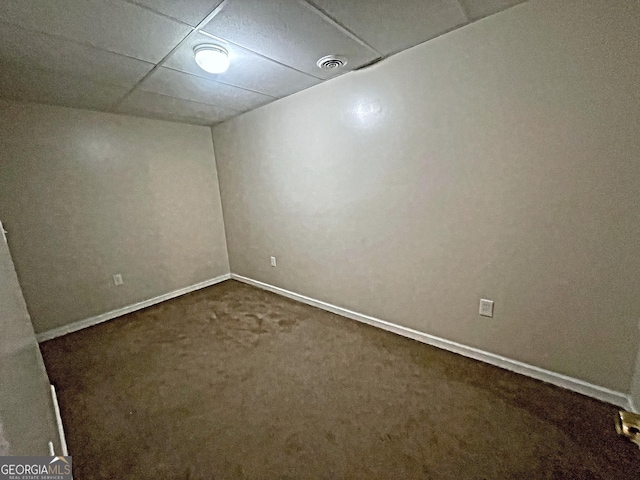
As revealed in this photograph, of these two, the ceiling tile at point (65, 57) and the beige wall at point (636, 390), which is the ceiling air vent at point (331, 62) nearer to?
the ceiling tile at point (65, 57)

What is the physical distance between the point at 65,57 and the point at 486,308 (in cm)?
318

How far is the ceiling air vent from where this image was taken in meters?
1.86

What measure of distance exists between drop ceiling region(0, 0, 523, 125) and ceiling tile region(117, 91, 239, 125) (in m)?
0.14

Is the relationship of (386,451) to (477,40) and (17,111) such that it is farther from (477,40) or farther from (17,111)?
(17,111)

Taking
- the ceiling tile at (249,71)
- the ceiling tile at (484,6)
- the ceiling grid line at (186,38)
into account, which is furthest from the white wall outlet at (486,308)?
the ceiling grid line at (186,38)

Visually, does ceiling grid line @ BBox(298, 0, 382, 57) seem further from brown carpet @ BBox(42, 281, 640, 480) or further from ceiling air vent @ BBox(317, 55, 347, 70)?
brown carpet @ BBox(42, 281, 640, 480)

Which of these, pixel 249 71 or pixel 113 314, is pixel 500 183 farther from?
pixel 113 314

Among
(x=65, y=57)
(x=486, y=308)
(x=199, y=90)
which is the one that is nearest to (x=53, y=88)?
(x=65, y=57)

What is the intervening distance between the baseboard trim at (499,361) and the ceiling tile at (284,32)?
7.11 feet

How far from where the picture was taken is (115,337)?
8.21ft

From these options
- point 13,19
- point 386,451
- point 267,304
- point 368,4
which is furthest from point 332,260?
point 13,19

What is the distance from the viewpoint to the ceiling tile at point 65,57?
4.62 ft

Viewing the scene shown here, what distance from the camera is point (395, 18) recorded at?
148 centimetres

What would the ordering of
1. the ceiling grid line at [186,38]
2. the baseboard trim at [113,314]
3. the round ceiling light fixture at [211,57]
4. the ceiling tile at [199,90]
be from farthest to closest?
the baseboard trim at [113,314] → the ceiling tile at [199,90] → the round ceiling light fixture at [211,57] → the ceiling grid line at [186,38]
